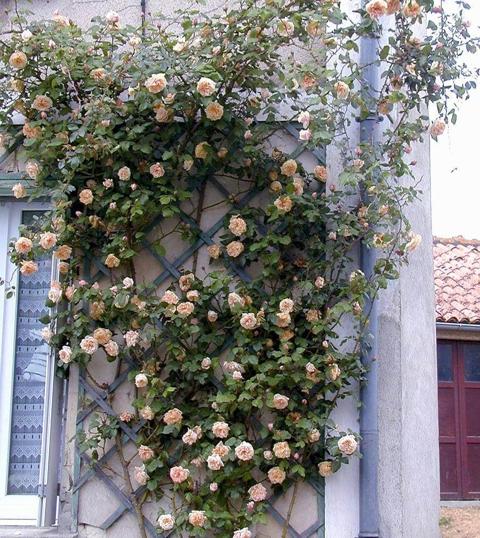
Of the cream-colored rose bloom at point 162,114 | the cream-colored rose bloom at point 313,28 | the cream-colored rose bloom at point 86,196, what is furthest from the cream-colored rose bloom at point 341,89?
the cream-colored rose bloom at point 86,196

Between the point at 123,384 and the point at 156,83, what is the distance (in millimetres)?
1450

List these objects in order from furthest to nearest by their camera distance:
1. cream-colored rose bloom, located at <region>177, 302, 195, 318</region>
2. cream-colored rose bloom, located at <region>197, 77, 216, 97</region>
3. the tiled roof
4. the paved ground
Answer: the tiled roof → the paved ground → cream-colored rose bloom, located at <region>177, 302, 195, 318</region> → cream-colored rose bloom, located at <region>197, 77, 216, 97</region>

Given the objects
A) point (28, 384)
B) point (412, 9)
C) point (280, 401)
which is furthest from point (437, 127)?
point (28, 384)

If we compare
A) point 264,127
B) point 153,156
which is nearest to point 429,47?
point 264,127

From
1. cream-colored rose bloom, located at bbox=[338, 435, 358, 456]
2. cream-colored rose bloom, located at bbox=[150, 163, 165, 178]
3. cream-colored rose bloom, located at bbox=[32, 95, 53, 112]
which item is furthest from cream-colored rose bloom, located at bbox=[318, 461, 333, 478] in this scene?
cream-colored rose bloom, located at bbox=[32, 95, 53, 112]

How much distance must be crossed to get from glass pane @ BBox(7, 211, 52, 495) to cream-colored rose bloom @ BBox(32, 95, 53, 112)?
2.53 ft

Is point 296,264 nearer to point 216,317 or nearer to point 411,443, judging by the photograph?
point 216,317

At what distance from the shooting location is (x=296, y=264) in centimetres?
405

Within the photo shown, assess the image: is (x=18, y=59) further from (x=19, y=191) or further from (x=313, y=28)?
(x=313, y=28)

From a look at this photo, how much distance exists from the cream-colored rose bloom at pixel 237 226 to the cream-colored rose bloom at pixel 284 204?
18 cm

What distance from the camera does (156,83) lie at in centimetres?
383

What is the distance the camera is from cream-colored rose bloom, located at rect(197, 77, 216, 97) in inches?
150

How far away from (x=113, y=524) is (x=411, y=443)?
4.83 ft

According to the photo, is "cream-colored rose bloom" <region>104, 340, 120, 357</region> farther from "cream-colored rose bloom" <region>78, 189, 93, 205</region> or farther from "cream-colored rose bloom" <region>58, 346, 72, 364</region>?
"cream-colored rose bloom" <region>78, 189, 93, 205</region>
